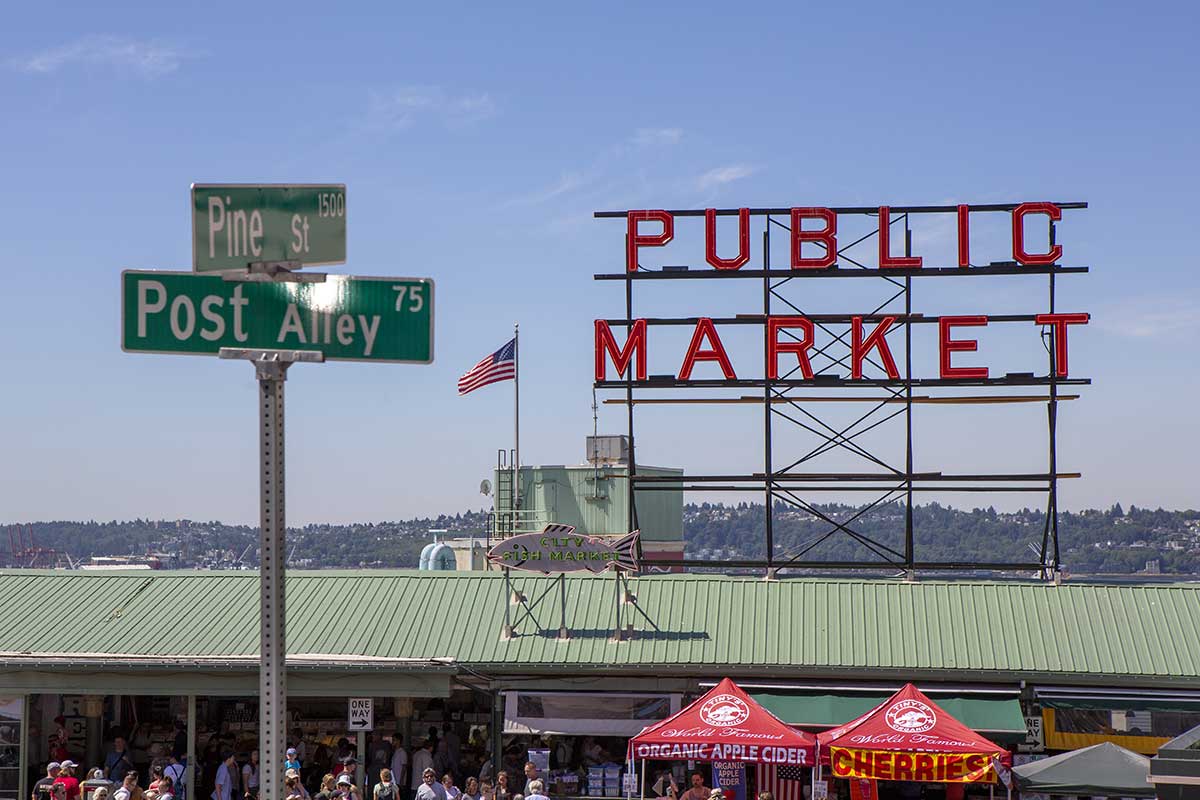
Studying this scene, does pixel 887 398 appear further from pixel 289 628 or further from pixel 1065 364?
pixel 289 628

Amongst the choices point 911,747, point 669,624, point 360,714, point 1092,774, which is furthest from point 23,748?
point 1092,774

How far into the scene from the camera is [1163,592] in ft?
82.1

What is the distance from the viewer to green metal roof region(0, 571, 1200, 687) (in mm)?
23062

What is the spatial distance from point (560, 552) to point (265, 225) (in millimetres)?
18180

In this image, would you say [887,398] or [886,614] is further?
[887,398]

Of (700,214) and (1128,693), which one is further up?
(700,214)

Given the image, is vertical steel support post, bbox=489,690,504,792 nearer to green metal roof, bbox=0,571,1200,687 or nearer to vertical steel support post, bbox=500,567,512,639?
green metal roof, bbox=0,571,1200,687

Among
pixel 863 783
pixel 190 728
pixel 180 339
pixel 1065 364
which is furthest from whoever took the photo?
pixel 1065 364

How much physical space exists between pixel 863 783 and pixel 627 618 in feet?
16.5

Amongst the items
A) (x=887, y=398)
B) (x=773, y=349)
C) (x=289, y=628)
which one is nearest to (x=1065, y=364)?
(x=887, y=398)

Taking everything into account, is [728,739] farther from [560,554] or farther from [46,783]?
Answer: [46,783]

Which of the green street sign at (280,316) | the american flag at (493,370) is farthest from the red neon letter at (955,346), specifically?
the green street sign at (280,316)

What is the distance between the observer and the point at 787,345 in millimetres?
28812

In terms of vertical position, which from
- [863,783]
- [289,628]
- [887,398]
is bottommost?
[863,783]
